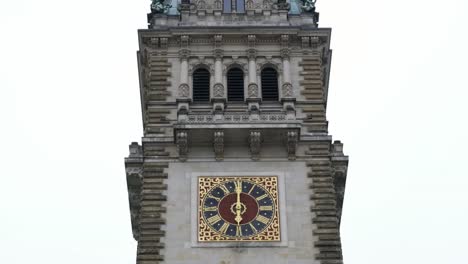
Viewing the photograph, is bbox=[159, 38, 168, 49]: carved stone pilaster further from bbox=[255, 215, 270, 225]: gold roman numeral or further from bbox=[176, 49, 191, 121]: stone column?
bbox=[255, 215, 270, 225]: gold roman numeral

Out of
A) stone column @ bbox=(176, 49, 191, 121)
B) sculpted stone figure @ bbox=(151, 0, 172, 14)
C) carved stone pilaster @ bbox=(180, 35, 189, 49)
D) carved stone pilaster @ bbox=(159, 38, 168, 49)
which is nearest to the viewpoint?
stone column @ bbox=(176, 49, 191, 121)

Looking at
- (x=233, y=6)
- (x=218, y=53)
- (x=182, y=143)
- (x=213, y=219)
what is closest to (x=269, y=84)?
(x=218, y=53)

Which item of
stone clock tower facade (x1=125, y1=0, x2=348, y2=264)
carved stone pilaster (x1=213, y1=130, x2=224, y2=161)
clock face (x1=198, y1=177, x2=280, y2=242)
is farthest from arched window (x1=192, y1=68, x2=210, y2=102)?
clock face (x1=198, y1=177, x2=280, y2=242)

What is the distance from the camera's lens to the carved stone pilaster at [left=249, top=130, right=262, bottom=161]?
37.8 meters

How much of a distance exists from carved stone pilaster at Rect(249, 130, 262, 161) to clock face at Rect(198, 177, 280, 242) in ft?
3.41

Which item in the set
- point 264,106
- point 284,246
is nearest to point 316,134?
point 264,106

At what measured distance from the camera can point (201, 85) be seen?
40719 mm

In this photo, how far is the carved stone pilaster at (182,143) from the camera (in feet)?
124

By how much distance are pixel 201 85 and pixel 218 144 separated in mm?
3737

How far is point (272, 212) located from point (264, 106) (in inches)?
201

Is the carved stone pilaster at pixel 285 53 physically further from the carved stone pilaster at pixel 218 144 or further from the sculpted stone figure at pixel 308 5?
the carved stone pilaster at pixel 218 144

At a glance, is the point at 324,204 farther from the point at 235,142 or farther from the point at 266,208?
the point at 235,142

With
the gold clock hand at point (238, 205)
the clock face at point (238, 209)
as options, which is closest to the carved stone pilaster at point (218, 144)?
the clock face at point (238, 209)

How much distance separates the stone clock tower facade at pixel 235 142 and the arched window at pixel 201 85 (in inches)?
2.0
